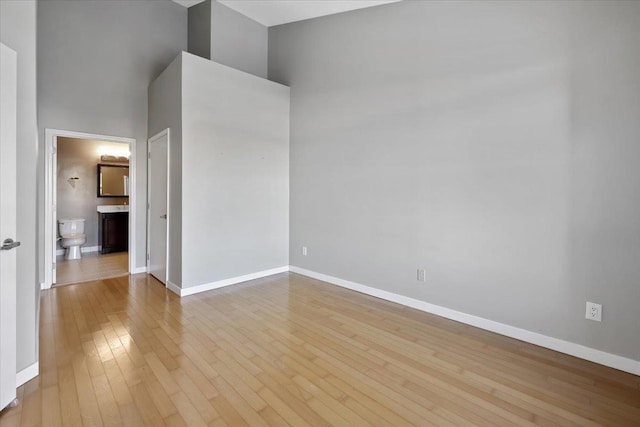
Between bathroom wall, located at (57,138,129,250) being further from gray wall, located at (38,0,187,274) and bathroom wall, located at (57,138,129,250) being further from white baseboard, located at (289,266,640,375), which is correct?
white baseboard, located at (289,266,640,375)

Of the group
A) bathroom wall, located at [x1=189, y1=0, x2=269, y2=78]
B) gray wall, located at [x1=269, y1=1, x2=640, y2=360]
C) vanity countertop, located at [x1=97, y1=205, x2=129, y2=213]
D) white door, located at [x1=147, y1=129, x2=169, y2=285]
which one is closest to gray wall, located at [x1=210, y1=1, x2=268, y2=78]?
bathroom wall, located at [x1=189, y1=0, x2=269, y2=78]

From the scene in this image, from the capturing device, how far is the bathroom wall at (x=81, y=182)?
5707 millimetres

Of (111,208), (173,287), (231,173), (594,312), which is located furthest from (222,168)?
(594,312)

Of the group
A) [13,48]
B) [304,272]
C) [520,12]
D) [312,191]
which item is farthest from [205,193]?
[520,12]

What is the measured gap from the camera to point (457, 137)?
2.95m

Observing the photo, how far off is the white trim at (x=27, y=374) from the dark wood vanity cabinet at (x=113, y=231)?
14.9 ft

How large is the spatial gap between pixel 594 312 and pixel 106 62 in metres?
6.20

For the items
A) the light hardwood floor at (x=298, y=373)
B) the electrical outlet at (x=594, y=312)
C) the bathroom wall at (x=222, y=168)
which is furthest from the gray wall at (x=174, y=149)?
the electrical outlet at (x=594, y=312)

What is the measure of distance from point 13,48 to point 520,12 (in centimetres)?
368

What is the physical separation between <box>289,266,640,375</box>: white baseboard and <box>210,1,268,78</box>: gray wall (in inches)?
151

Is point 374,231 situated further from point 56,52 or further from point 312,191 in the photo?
point 56,52

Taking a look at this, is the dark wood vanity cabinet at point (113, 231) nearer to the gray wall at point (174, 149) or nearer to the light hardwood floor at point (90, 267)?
the light hardwood floor at point (90, 267)

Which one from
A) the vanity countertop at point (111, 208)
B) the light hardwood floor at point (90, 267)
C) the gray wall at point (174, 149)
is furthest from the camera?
the vanity countertop at point (111, 208)

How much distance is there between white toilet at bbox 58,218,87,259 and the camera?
17.6ft
